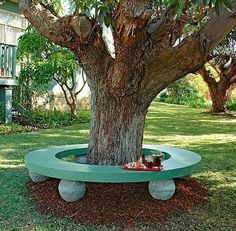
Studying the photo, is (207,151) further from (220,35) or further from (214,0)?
(214,0)

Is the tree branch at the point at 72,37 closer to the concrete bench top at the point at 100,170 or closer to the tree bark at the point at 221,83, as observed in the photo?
the concrete bench top at the point at 100,170

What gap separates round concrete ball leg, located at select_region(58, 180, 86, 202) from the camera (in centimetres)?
475

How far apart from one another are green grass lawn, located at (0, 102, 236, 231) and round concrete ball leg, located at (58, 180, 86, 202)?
302 mm

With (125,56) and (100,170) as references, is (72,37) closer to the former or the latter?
(125,56)

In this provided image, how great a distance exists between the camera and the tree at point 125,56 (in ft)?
16.0

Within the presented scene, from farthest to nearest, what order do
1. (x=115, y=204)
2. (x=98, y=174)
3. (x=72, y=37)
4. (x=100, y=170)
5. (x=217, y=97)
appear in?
(x=217, y=97) < (x=72, y=37) < (x=115, y=204) < (x=100, y=170) < (x=98, y=174)

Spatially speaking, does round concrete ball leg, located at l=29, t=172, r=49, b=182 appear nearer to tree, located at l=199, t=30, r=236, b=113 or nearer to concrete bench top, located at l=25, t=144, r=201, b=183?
concrete bench top, located at l=25, t=144, r=201, b=183

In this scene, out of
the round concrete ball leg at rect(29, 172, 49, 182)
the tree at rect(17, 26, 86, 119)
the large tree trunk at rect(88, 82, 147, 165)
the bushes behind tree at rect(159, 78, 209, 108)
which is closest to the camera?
the large tree trunk at rect(88, 82, 147, 165)

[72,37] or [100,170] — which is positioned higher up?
[72,37]

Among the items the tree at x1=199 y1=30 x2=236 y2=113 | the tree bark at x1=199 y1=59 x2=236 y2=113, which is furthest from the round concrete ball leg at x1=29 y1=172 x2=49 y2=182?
the tree bark at x1=199 y1=59 x2=236 y2=113

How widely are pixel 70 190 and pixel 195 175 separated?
268 centimetres

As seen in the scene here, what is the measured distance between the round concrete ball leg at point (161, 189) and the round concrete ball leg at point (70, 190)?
0.83 metres

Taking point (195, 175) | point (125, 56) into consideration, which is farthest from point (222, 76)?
point (125, 56)

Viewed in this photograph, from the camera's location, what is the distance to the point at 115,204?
16.0 feet
